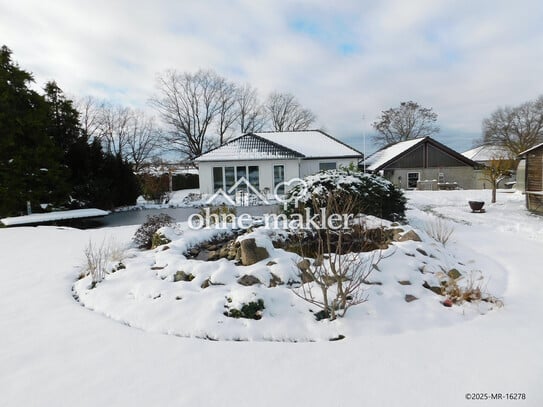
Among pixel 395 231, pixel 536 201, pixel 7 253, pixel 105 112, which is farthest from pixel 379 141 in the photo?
pixel 7 253

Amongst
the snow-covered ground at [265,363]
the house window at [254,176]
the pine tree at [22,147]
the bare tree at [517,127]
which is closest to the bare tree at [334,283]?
the snow-covered ground at [265,363]

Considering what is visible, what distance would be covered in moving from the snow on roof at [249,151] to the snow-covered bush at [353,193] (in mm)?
10488

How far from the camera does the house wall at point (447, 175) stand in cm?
2605

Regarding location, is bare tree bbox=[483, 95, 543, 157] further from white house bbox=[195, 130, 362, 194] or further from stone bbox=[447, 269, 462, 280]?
stone bbox=[447, 269, 462, 280]

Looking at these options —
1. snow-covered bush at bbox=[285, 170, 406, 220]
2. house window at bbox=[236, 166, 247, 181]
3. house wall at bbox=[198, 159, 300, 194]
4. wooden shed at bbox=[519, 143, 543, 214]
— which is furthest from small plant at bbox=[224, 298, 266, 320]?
house window at bbox=[236, 166, 247, 181]

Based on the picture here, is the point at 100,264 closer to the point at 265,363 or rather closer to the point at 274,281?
the point at 274,281

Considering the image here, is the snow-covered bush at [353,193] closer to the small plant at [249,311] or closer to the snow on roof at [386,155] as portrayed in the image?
the small plant at [249,311]

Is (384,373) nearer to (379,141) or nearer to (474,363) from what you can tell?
(474,363)

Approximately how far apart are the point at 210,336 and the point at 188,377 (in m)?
0.66

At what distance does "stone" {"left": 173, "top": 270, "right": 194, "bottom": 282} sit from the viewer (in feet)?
14.4

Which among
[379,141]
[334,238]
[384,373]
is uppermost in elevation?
[379,141]

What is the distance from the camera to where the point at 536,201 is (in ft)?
42.5

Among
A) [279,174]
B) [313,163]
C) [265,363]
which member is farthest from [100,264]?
[313,163]

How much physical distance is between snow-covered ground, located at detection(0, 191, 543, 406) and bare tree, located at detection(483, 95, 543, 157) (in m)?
37.1
